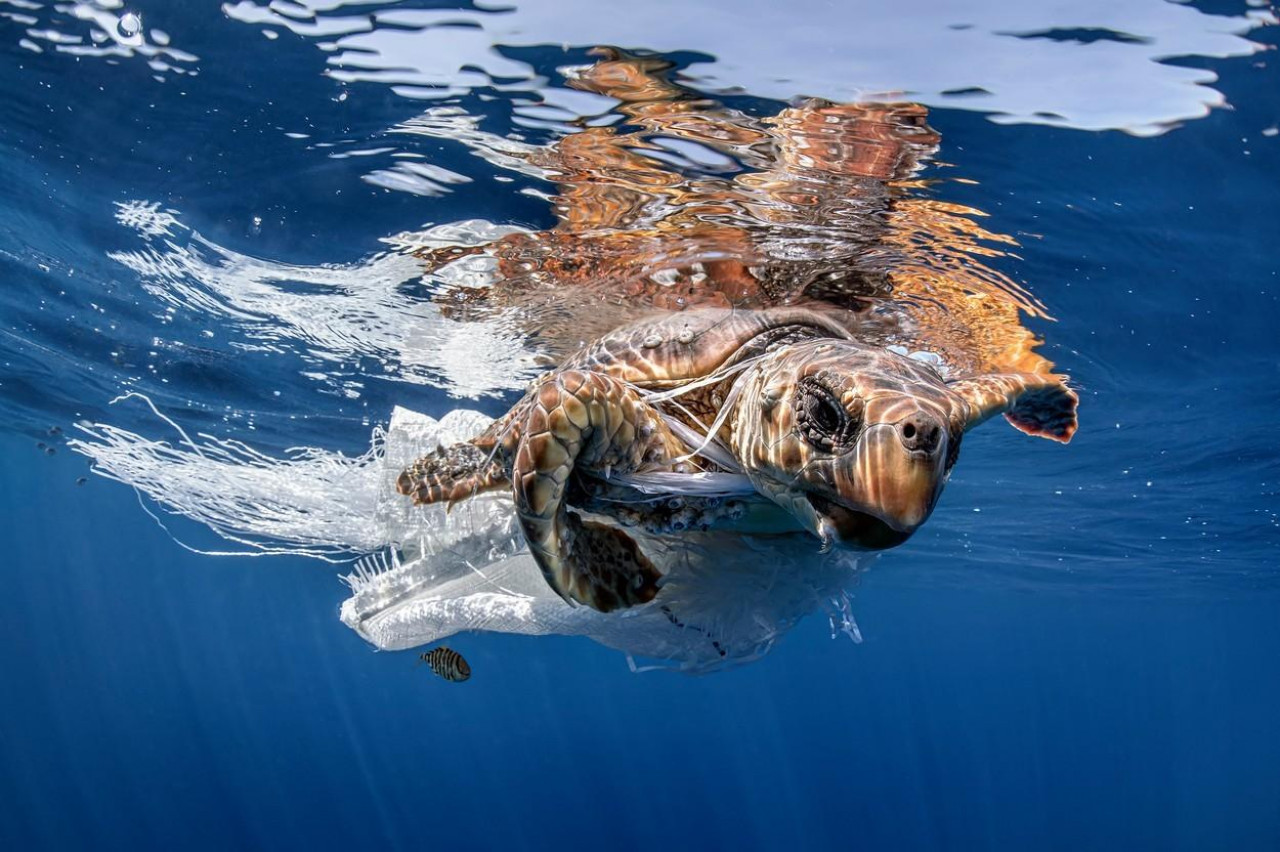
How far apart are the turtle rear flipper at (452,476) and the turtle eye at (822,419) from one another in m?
1.62

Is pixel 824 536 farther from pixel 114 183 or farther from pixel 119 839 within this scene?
pixel 119 839

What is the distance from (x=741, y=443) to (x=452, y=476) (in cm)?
187

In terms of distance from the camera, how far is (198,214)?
22.5 feet

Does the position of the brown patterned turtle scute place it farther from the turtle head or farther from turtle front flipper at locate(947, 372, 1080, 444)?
turtle front flipper at locate(947, 372, 1080, 444)

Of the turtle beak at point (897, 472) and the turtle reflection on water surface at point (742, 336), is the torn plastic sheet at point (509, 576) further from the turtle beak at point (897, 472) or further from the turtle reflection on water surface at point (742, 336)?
the turtle beak at point (897, 472)

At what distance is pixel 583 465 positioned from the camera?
3.18 metres

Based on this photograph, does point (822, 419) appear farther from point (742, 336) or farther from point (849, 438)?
point (742, 336)

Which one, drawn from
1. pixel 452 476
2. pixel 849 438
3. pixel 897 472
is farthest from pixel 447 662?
pixel 897 472

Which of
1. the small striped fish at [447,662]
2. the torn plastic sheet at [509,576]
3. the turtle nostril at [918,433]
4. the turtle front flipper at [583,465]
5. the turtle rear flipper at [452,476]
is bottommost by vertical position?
the small striped fish at [447,662]

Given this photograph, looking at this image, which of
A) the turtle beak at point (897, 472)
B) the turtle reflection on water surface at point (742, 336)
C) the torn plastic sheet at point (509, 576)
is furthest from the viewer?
the torn plastic sheet at point (509, 576)

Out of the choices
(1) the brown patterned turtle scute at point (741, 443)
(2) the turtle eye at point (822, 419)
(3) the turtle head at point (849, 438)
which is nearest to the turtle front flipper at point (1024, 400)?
(1) the brown patterned turtle scute at point (741, 443)

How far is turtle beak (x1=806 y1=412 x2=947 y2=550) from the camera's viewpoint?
241 centimetres

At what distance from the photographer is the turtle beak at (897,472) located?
2.41 metres

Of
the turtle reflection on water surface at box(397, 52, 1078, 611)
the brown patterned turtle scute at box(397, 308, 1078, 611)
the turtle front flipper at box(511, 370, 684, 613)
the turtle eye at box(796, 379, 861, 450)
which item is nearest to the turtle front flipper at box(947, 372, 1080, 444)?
the turtle reflection on water surface at box(397, 52, 1078, 611)
